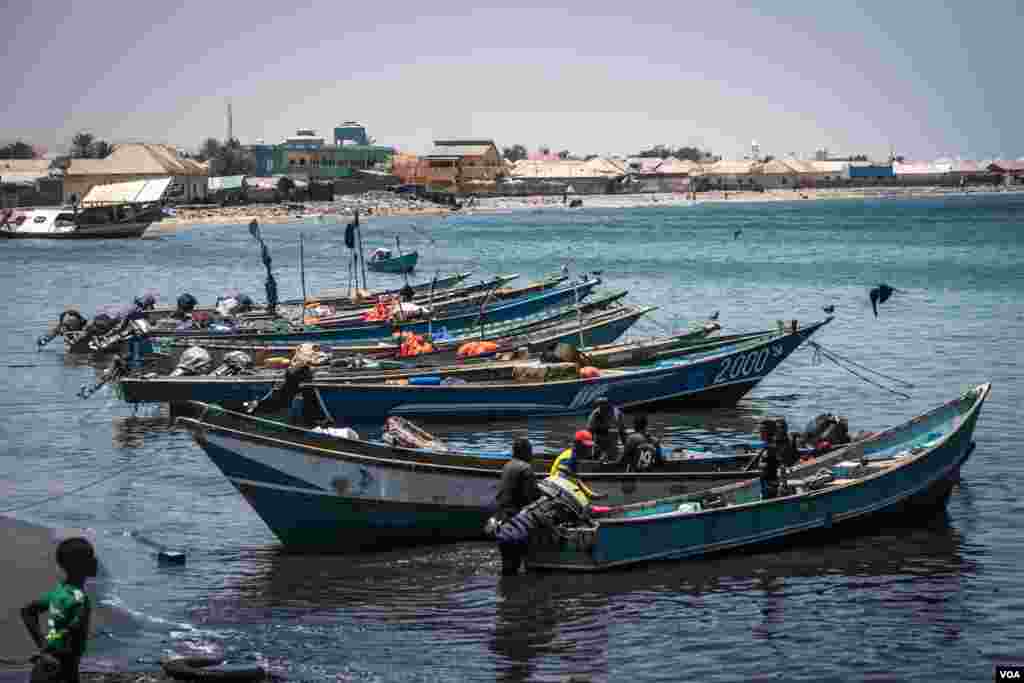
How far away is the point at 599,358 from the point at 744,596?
12.7 metres

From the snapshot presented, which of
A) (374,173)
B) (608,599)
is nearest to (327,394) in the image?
(608,599)

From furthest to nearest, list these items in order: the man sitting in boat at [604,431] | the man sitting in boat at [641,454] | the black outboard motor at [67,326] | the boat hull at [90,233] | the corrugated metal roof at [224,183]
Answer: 1. the corrugated metal roof at [224,183]
2. the boat hull at [90,233]
3. the black outboard motor at [67,326]
4. the man sitting in boat at [604,431]
5. the man sitting in boat at [641,454]

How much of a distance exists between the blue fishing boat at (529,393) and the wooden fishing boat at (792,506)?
22.8ft

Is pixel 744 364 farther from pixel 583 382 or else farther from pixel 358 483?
pixel 358 483

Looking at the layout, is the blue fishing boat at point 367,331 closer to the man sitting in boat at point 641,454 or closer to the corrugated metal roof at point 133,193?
the man sitting in boat at point 641,454

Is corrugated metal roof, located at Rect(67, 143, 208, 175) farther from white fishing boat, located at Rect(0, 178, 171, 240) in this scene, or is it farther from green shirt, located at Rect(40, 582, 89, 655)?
green shirt, located at Rect(40, 582, 89, 655)

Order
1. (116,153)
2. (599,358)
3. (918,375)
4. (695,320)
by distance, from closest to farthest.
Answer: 1. (599,358)
2. (918,375)
3. (695,320)
4. (116,153)

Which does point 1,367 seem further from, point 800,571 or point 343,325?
point 800,571

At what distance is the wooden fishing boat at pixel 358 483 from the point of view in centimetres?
1705

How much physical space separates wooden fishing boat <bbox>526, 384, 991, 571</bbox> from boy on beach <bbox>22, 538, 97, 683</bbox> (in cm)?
719

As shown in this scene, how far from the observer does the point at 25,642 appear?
13.6 metres

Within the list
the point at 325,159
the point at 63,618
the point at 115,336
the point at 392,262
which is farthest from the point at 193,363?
the point at 325,159

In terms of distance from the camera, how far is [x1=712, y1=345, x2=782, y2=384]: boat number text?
2772 centimetres

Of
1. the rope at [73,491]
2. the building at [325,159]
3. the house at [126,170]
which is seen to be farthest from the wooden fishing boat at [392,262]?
the building at [325,159]
